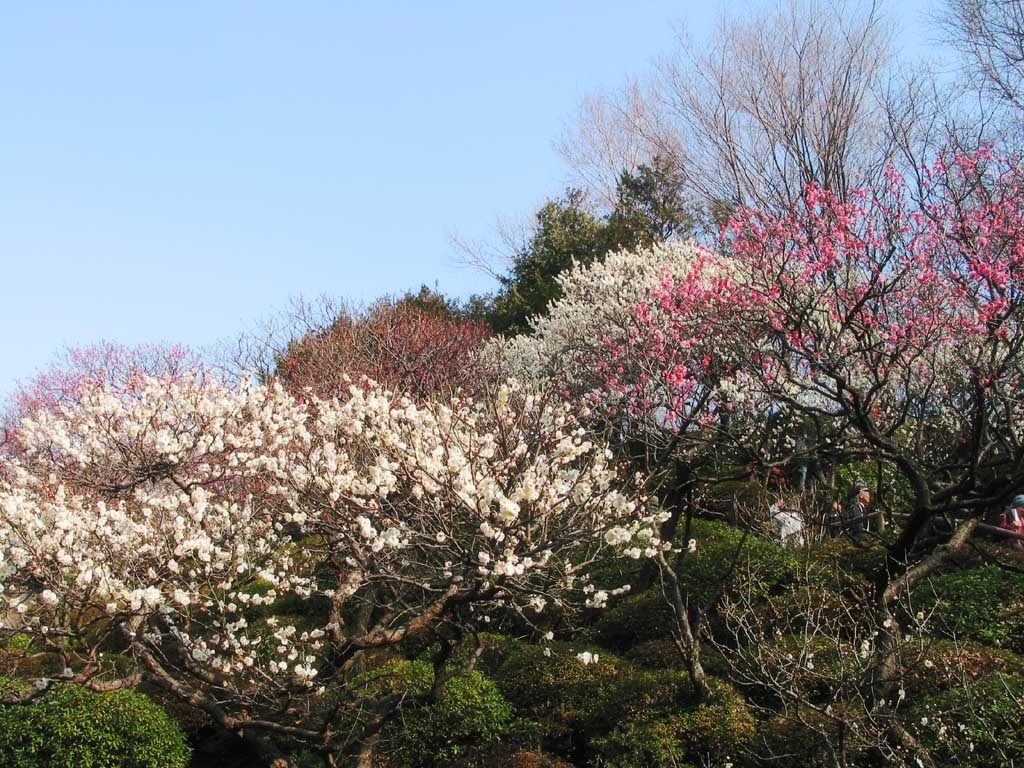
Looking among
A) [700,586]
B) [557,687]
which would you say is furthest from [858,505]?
[557,687]

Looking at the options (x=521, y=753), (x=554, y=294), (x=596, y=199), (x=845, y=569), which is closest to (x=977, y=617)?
(x=845, y=569)

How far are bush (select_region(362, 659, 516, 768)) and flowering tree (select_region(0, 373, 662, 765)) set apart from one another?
0.91 feet

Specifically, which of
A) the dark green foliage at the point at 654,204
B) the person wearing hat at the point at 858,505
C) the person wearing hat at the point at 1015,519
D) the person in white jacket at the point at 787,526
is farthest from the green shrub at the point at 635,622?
the dark green foliage at the point at 654,204

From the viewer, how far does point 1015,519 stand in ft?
44.1

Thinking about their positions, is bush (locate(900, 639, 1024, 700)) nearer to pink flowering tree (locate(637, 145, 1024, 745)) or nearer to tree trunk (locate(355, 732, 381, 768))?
pink flowering tree (locate(637, 145, 1024, 745))

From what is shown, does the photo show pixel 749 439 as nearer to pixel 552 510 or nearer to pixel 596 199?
pixel 552 510

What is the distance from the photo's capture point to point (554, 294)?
25.0 metres

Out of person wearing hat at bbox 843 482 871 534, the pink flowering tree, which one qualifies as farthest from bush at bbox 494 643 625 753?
person wearing hat at bbox 843 482 871 534

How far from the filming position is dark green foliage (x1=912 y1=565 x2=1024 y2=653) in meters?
9.80

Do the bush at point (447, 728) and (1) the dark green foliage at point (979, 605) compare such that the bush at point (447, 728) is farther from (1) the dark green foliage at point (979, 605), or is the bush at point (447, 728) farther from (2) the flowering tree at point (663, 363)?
(1) the dark green foliage at point (979, 605)

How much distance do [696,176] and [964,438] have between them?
1334cm

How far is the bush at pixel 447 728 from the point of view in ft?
31.0

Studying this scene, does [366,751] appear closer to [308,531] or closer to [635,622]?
[308,531]

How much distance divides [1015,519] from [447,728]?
9.45 meters
